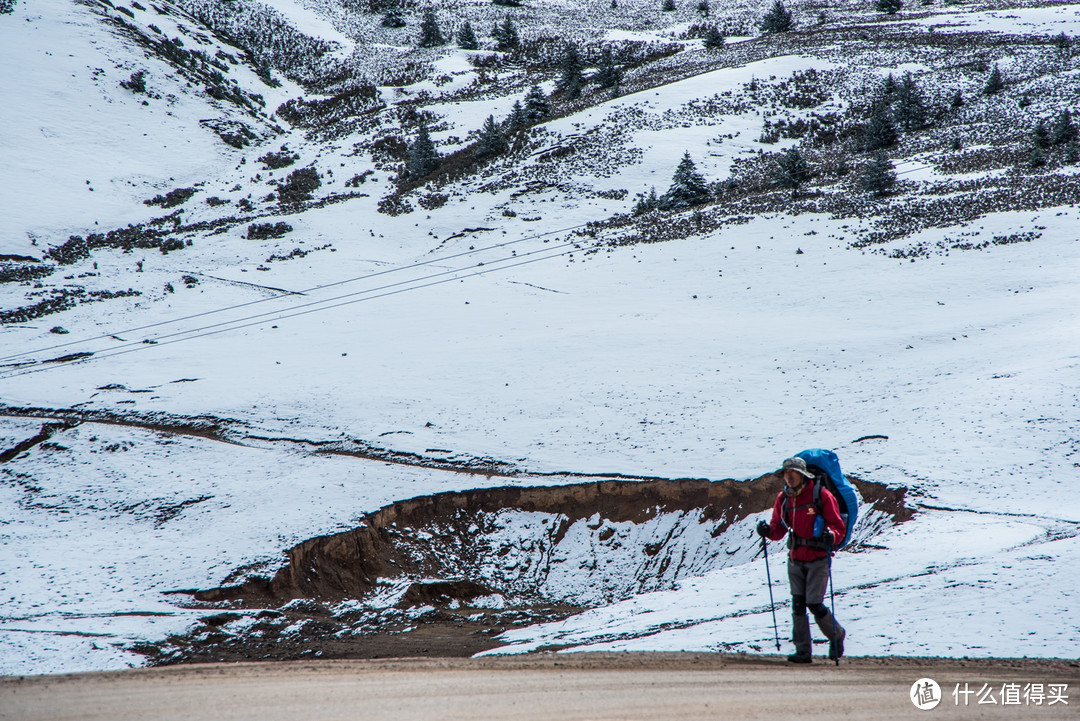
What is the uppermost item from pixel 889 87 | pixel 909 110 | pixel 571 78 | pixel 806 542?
pixel 571 78

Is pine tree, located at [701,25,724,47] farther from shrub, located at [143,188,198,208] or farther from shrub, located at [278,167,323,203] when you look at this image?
shrub, located at [143,188,198,208]

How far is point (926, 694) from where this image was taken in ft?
21.1

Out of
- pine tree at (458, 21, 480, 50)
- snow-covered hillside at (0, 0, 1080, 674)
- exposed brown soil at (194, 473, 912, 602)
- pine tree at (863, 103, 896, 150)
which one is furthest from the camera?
pine tree at (458, 21, 480, 50)

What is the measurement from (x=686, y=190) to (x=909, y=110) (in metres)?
18.3

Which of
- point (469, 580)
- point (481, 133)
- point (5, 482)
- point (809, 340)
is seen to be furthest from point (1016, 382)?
point (481, 133)

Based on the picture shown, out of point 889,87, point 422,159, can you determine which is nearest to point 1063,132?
point 889,87

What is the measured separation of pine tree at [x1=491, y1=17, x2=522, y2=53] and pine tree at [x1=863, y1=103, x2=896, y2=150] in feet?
140

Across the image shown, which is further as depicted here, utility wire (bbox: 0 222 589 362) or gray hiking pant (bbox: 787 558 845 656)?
utility wire (bbox: 0 222 589 362)

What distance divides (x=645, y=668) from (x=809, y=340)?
1884 cm

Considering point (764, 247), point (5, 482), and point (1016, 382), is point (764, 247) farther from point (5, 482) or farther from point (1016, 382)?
point (5, 482)

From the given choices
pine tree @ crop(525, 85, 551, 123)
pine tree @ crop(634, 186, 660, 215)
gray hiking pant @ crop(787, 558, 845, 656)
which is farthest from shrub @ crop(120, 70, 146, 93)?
gray hiking pant @ crop(787, 558, 845, 656)

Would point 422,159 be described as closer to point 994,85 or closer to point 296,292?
point 296,292

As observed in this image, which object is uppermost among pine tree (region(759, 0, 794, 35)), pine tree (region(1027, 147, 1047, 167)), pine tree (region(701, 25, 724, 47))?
pine tree (region(759, 0, 794, 35))

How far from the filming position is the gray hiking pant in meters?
7.21
